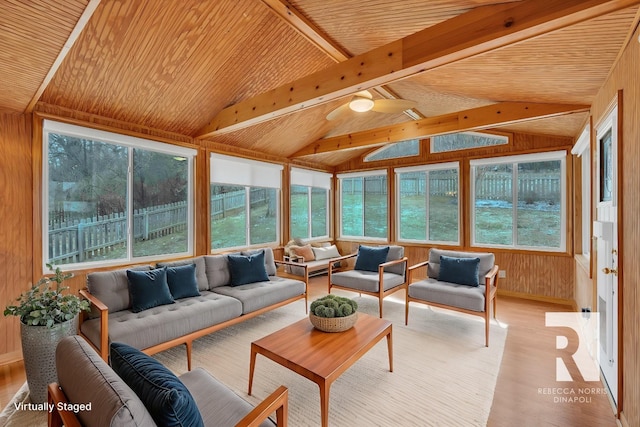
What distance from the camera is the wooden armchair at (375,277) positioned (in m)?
3.79

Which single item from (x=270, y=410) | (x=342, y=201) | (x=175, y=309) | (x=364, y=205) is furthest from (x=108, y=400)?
(x=342, y=201)

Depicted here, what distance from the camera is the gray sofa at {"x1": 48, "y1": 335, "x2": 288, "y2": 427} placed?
0.91m

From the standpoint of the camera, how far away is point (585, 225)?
397 cm

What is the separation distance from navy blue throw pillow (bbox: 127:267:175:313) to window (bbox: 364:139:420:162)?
5083 millimetres

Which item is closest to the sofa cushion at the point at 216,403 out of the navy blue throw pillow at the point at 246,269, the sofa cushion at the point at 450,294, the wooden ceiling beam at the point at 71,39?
the navy blue throw pillow at the point at 246,269

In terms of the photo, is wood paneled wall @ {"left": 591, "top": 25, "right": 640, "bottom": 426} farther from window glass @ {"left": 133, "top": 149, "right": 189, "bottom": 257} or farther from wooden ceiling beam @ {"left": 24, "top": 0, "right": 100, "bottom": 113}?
window glass @ {"left": 133, "top": 149, "right": 189, "bottom": 257}

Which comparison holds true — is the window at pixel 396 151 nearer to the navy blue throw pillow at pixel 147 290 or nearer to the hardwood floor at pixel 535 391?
the hardwood floor at pixel 535 391

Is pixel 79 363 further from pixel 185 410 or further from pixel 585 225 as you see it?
pixel 585 225

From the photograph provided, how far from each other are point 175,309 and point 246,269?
3.55ft

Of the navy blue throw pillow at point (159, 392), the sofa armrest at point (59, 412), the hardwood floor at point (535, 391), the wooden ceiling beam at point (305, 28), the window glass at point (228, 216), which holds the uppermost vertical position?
the wooden ceiling beam at point (305, 28)

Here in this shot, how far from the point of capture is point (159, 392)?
3.38ft

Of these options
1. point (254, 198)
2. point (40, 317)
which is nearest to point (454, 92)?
point (254, 198)

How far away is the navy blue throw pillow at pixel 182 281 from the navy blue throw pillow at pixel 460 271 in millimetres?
3079

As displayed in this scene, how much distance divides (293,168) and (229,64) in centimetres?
309
